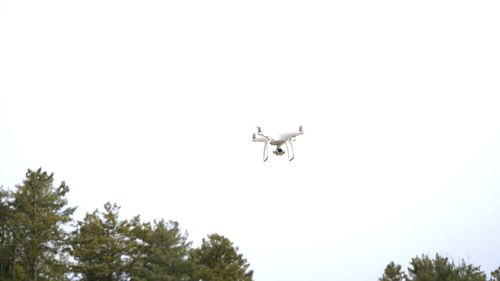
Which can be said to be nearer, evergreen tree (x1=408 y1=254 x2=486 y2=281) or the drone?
the drone

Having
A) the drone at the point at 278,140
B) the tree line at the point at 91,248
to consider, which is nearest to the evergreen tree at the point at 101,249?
the tree line at the point at 91,248

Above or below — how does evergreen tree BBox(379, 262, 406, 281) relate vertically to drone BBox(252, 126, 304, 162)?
above

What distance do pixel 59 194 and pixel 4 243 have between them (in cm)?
414

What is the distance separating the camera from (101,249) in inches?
1452

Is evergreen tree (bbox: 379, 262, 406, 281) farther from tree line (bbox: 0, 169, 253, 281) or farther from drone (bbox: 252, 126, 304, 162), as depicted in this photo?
drone (bbox: 252, 126, 304, 162)

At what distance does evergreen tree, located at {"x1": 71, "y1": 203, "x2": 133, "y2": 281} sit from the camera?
3622 centimetres

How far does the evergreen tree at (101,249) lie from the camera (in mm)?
36219

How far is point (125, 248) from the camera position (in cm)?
3716

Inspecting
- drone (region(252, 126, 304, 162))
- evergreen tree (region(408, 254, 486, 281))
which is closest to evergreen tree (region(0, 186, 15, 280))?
drone (region(252, 126, 304, 162))

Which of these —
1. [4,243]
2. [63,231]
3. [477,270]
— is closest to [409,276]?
[477,270]

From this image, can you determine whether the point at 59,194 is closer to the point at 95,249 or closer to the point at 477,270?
the point at 95,249

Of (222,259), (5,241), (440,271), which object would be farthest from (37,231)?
(440,271)

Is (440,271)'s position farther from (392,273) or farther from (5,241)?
(5,241)

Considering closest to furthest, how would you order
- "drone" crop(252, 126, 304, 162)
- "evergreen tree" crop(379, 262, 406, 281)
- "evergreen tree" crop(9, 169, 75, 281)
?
"drone" crop(252, 126, 304, 162), "evergreen tree" crop(9, 169, 75, 281), "evergreen tree" crop(379, 262, 406, 281)
